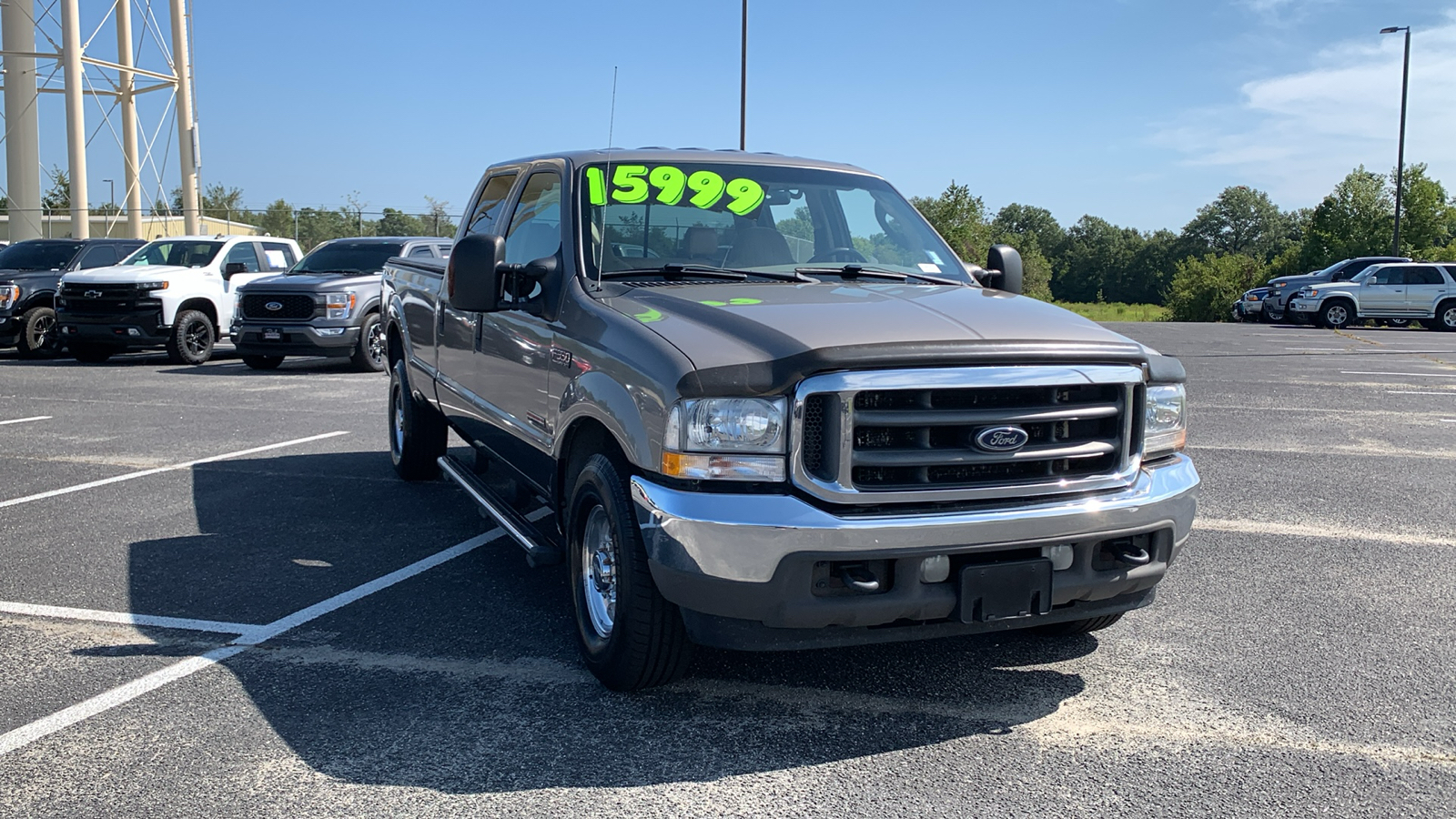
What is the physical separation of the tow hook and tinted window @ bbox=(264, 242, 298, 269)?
16433 millimetres

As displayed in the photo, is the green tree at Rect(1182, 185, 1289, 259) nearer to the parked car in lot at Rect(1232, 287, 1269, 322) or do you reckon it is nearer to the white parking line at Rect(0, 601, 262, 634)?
the parked car in lot at Rect(1232, 287, 1269, 322)

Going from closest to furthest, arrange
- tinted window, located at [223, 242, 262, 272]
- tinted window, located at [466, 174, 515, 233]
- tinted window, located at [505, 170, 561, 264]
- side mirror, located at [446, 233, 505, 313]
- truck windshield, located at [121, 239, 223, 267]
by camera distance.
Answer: side mirror, located at [446, 233, 505, 313]
tinted window, located at [505, 170, 561, 264]
tinted window, located at [466, 174, 515, 233]
truck windshield, located at [121, 239, 223, 267]
tinted window, located at [223, 242, 262, 272]

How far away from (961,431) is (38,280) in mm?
18161

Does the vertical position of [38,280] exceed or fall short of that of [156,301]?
it exceeds it

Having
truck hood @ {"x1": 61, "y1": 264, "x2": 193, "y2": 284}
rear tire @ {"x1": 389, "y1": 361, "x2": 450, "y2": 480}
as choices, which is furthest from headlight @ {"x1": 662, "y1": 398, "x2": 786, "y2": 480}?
truck hood @ {"x1": 61, "y1": 264, "x2": 193, "y2": 284}

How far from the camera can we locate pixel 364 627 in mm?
4602

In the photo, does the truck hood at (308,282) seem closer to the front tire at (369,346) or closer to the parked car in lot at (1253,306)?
the front tire at (369,346)

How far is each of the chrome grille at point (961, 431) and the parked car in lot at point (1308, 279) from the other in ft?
99.9

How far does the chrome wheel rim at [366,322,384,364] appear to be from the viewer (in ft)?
50.1

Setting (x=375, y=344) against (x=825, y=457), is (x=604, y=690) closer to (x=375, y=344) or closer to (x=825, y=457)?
(x=825, y=457)

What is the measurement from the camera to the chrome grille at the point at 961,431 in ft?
11.0

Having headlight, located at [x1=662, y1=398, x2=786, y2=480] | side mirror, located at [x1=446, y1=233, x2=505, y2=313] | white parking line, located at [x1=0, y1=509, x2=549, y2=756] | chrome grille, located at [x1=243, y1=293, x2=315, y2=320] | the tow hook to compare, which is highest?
side mirror, located at [x1=446, y1=233, x2=505, y2=313]

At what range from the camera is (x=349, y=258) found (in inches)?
634

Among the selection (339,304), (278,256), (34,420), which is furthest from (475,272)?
(278,256)
